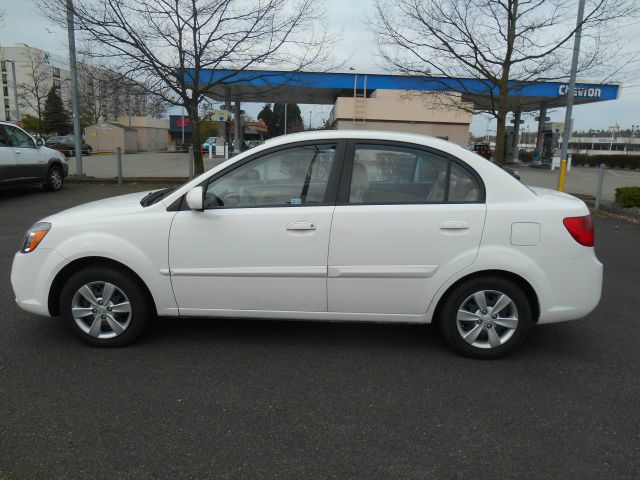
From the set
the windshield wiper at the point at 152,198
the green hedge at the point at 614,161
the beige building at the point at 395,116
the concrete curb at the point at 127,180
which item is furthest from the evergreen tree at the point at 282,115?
the windshield wiper at the point at 152,198

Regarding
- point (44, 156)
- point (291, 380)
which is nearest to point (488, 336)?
point (291, 380)

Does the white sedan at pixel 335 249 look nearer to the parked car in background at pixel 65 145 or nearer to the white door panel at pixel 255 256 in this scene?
the white door panel at pixel 255 256

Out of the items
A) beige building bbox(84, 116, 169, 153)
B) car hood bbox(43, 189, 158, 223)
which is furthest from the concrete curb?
beige building bbox(84, 116, 169, 153)

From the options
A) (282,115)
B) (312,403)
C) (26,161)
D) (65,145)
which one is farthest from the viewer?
(282,115)

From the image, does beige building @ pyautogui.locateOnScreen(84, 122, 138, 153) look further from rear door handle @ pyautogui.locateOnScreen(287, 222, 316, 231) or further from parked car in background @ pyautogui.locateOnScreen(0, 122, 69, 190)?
rear door handle @ pyautogui.locateOnScreen(287, 222, 316, 231)

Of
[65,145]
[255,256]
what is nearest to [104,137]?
[65,145]

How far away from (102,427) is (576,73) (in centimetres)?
1429

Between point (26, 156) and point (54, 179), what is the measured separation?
1.33 metres

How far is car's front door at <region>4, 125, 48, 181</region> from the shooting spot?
39.3 ft

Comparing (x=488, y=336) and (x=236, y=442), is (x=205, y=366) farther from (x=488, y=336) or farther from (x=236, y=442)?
(x=488, y=336)

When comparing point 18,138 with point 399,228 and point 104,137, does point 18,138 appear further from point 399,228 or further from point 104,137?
point 104,137

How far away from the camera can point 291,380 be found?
11.3 feet

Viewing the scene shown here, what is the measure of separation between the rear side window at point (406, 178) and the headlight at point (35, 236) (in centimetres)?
230

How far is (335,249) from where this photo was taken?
11.9ft
